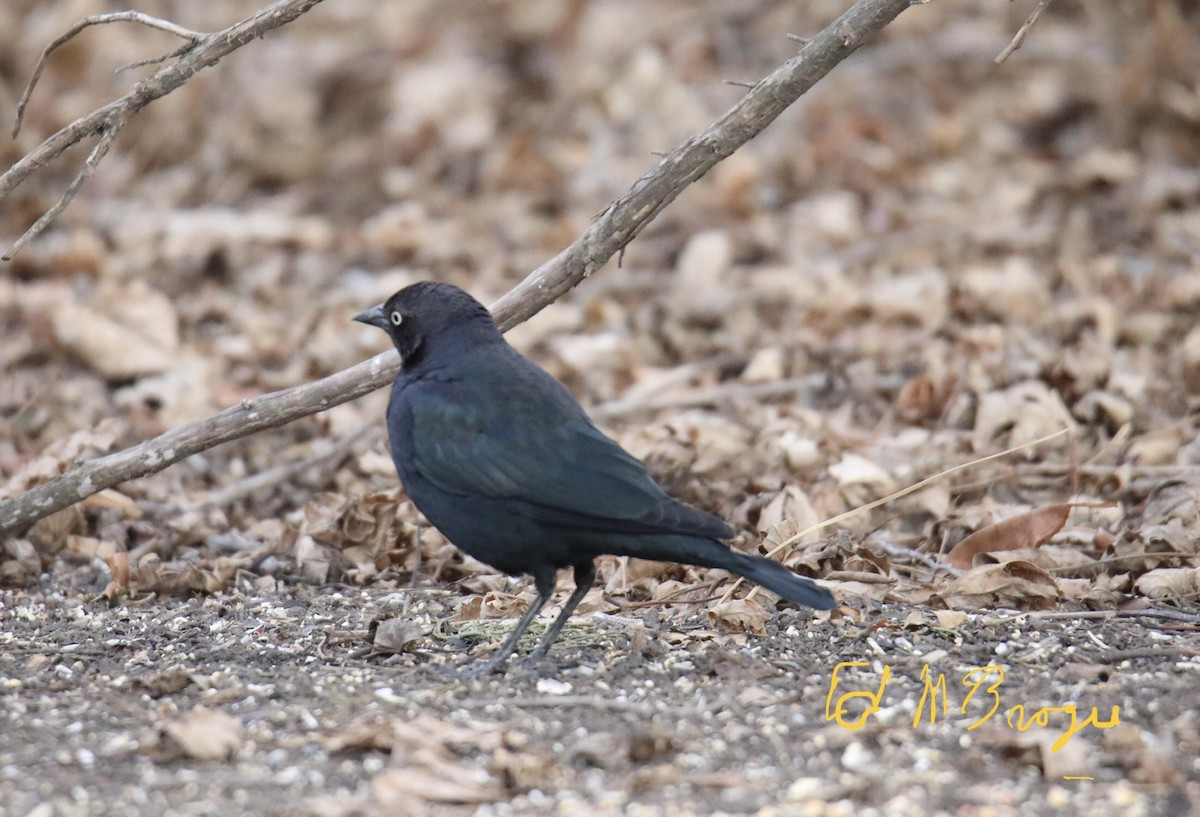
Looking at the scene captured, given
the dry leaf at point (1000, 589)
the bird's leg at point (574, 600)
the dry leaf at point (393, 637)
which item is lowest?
the dry leaf at point (1000, 589)

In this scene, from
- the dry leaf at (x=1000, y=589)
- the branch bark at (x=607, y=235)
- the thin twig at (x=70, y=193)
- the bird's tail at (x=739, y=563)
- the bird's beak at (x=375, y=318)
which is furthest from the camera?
the bird's beak at (x=375, y=318)

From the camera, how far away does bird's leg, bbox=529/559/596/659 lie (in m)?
4.16

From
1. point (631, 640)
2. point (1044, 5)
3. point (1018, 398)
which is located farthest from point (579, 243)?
point (1018, 398)

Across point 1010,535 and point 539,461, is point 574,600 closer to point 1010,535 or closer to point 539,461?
point 539,461

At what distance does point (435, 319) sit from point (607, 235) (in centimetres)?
59

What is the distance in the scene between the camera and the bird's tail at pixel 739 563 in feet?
12.2

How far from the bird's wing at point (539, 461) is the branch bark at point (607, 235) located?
1.29ft

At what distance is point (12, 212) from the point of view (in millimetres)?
8742

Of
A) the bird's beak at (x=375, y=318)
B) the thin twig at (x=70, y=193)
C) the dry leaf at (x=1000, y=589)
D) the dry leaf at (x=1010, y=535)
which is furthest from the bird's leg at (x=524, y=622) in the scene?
the thin twig at (x=70, y=193)

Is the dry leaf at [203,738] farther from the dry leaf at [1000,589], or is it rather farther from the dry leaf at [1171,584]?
the dry leaf at [1171,584]

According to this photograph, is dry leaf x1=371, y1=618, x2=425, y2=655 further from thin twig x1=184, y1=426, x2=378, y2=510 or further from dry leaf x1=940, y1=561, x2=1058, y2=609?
thin twig x1=184, y1=426, x2=378, y2=510

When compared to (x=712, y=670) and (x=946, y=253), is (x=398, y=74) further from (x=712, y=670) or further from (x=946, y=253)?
(x=712, y=670)

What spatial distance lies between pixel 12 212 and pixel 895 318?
5231 millimetres

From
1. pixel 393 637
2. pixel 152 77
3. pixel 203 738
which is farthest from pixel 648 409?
pixel 203 738
